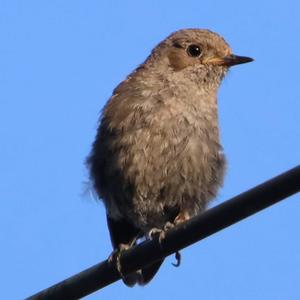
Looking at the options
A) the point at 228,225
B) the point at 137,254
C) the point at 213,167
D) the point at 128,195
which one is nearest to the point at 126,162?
the point at 128,195

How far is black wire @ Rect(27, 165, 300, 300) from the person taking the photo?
11.7 feet

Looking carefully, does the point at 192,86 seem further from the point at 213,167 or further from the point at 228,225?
the point at 228,225

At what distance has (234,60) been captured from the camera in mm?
8328

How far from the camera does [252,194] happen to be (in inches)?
144

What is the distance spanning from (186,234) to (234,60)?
4584mm

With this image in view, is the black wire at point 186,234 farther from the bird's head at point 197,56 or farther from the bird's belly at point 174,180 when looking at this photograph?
the bird's head at point 197,56

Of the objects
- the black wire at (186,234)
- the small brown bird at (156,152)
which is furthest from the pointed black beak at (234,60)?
the black wire at (186,234)

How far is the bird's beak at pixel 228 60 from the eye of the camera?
830 centimetres

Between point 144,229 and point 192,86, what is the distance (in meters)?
1.47

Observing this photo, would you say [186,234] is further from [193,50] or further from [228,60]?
[193,50]

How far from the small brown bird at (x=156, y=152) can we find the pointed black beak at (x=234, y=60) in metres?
0.19

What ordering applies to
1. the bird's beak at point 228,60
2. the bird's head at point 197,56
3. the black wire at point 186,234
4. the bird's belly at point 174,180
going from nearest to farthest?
1. the black wire at point 186,234
2. the bird's belly at point 174,180
3. the bird's head at point 197,56
4. the bird's beak at point 228,60

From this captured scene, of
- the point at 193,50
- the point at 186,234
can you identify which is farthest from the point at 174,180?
the point at 186,234

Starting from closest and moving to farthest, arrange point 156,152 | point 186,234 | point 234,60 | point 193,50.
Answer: point 186,234
point 156,152
point 234,60
point 193,50
